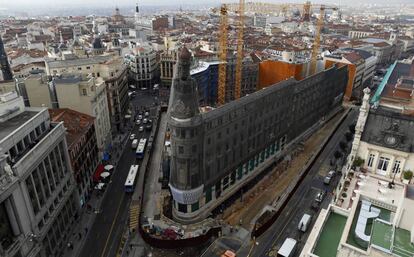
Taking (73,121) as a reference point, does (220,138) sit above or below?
below

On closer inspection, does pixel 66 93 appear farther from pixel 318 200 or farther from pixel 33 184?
pixel 318 200

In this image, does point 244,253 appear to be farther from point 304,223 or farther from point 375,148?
point 375,148

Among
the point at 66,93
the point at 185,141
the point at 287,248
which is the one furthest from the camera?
the point at 66,93

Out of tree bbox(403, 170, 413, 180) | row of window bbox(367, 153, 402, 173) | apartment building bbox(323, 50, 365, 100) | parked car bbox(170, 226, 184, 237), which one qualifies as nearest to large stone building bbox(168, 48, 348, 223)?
parked car bbox(170, 226, 184, 237)

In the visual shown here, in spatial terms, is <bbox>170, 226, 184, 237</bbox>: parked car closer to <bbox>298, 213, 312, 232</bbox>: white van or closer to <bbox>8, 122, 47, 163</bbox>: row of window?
<bbox>298, 213, 312, 232</bbox>: white van

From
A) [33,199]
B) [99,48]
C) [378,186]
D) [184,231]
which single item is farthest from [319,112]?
[99,48]

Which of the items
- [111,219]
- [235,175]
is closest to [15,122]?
[111,219]

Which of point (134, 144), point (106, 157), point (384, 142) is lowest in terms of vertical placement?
point (134, 144)
